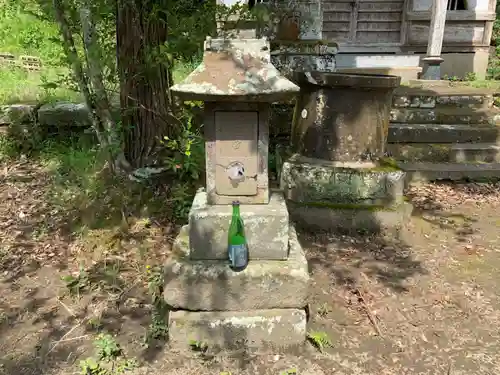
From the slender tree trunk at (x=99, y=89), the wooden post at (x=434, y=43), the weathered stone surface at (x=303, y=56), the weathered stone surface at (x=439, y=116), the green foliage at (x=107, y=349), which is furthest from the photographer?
the wooden post at (x=434, y=43)

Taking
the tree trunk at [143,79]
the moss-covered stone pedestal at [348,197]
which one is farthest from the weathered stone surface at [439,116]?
the tree trunk at [143,79]

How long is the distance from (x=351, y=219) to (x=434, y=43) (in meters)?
6.35

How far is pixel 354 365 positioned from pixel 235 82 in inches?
Answer: 72.2

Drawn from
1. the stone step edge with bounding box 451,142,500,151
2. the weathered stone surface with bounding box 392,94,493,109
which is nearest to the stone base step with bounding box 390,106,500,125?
the weathered stone surface with bounding box 392,94,493,109

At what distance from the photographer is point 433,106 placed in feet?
23.4

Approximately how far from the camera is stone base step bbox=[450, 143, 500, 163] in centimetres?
620

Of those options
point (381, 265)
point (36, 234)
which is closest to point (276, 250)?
point (381, 265)

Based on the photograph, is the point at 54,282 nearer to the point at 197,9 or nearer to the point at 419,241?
the point at 197,9

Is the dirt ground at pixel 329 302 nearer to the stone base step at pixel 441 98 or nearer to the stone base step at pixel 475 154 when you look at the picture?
the stone base step at pixel 475 154

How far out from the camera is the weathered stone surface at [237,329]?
2.92m

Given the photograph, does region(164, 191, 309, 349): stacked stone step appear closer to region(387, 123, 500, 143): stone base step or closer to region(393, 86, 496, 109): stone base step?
region(387, 123, 500, 143): stone base step

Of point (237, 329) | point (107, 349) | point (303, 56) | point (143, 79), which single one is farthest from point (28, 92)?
point (237, 329)

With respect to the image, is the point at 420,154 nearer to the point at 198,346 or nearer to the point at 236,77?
the point at 236,77

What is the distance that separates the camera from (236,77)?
2691 mm
